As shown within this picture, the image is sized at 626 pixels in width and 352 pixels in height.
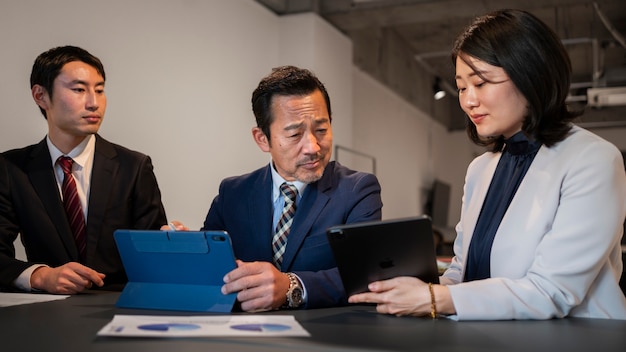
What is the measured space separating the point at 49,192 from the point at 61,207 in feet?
0.29

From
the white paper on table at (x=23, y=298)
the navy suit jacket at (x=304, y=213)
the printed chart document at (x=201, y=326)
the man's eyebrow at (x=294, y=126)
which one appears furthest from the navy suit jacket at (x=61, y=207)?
the printed chart document at (x=201, y=326)

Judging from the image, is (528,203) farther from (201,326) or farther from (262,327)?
(201,326)

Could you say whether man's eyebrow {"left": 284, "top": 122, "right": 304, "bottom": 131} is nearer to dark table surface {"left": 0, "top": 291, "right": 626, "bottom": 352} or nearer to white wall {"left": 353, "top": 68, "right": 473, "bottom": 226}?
dark table surface {"left": 0, "top": 291, "right": 626, "bottom": 352}

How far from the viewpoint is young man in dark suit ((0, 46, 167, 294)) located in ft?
8.52

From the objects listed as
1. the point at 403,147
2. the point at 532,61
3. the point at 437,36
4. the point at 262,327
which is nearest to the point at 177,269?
the point at 262,327

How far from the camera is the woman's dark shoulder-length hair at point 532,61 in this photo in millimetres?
1743

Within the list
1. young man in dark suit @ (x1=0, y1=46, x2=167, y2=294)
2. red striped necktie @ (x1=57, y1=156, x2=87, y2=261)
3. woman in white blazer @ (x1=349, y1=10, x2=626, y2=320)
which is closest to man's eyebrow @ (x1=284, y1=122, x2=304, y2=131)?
woman in white blazer @ (x1=349, y1=10, x2=626, y2=320)

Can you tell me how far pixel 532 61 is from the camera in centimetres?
174

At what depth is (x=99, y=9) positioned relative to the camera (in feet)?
14.6

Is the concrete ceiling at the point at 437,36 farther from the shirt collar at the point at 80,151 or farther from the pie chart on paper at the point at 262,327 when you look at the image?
the pie chart on paper at the point at 262,327

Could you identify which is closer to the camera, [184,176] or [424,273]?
[424,273]

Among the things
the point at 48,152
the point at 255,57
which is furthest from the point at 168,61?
the point at 48,152

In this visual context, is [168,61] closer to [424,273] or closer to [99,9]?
[99,9]

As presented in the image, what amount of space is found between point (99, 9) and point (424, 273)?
3.56 m
